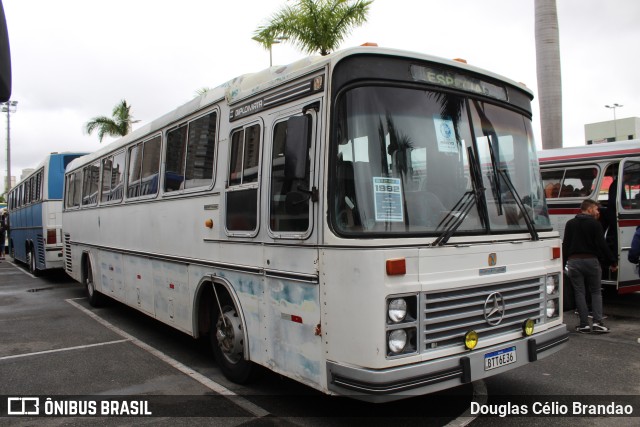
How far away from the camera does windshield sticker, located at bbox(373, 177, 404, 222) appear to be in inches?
158

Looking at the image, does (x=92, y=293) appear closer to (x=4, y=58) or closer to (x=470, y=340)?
(x=470, y=340)

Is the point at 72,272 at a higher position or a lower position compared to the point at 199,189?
lower

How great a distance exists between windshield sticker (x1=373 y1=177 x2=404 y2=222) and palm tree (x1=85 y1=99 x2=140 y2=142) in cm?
3199

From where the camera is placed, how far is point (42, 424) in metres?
4.92

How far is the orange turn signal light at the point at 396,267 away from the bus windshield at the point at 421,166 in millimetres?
241

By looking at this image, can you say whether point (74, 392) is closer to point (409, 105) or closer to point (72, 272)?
point (409, 105)

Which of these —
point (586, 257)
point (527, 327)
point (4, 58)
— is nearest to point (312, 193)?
point (527, 327)

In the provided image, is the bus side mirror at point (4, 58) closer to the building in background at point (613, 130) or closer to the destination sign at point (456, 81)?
the destination sign at point (456, 81)

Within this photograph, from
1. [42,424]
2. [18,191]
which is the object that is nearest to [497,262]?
[42,424]

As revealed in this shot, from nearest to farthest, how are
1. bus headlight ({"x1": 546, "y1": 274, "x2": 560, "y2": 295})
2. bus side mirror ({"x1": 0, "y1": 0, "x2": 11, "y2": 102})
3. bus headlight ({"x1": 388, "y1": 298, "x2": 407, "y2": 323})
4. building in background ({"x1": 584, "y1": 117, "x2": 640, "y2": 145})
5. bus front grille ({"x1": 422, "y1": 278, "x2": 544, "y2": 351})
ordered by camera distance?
bus side mirror ({"x1": 0, "y1": 0, "x2": 11, "y2": 102}) → bus headlight ({"x1": 388, "y1": 298, "x2": 407, "y2": 323}) → bus front grille ({"x1": 422, "y1": 278, "x2": 544, "y2": 351}) → bus headlight ({"x1": 546, "y1": 274, "x2": 560, "y2": 295}) → building in background ({"x1": 584, "y1": 117, "x2": 640, "y2": 145})

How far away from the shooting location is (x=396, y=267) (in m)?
3.85

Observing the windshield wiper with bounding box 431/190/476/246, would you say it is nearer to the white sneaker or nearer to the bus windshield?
the bus windshield

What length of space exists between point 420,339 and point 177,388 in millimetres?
2999

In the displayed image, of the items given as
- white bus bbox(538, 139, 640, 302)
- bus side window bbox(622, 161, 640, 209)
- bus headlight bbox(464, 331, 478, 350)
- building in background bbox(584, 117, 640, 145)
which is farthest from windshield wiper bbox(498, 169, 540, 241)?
building in background bbox(584, 117, 640, 145)
